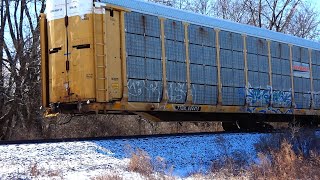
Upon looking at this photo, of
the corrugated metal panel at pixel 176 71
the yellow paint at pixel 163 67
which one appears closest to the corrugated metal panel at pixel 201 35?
the corrugated metal panel at pixel 176 71

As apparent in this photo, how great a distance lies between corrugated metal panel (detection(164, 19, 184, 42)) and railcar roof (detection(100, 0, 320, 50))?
150mm

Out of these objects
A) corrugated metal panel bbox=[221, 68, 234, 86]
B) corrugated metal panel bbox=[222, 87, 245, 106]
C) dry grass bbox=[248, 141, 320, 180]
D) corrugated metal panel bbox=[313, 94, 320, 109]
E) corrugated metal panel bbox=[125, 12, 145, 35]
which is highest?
corrugated metal panel bbox=[125, 12, 145, 35]

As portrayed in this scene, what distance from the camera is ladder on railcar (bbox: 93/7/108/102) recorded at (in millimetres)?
11711

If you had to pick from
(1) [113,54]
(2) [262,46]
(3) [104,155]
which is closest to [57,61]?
(1) [113,54]

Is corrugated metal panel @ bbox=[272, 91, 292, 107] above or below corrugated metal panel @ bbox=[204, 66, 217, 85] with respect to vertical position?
below

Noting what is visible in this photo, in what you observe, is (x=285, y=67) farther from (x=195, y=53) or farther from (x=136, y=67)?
(x=136, y=67)

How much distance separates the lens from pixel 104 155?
33.0 feet

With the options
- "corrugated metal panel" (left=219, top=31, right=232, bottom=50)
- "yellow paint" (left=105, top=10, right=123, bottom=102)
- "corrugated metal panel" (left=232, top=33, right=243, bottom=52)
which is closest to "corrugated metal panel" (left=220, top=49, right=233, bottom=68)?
"corrugated metal panel" (left=219, top=31, right=232, bottom=50)

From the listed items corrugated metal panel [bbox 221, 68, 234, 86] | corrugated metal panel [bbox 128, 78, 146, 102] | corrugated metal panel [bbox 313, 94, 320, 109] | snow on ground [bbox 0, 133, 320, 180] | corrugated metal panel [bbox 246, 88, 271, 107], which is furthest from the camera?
corrugated metal panel [bbox 313, 94, 320, 109]

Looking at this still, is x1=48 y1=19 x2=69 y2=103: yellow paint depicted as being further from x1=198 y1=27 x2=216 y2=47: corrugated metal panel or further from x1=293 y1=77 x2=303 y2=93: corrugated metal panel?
x1=293 y1=77 x2=303 y2=93: corrugated metal panel

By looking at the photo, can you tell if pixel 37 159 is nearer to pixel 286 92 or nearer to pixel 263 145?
pixel 263 145

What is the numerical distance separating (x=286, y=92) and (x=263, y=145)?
5388mm

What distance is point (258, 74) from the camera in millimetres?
16531

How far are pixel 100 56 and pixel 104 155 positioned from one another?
2.83 metres
